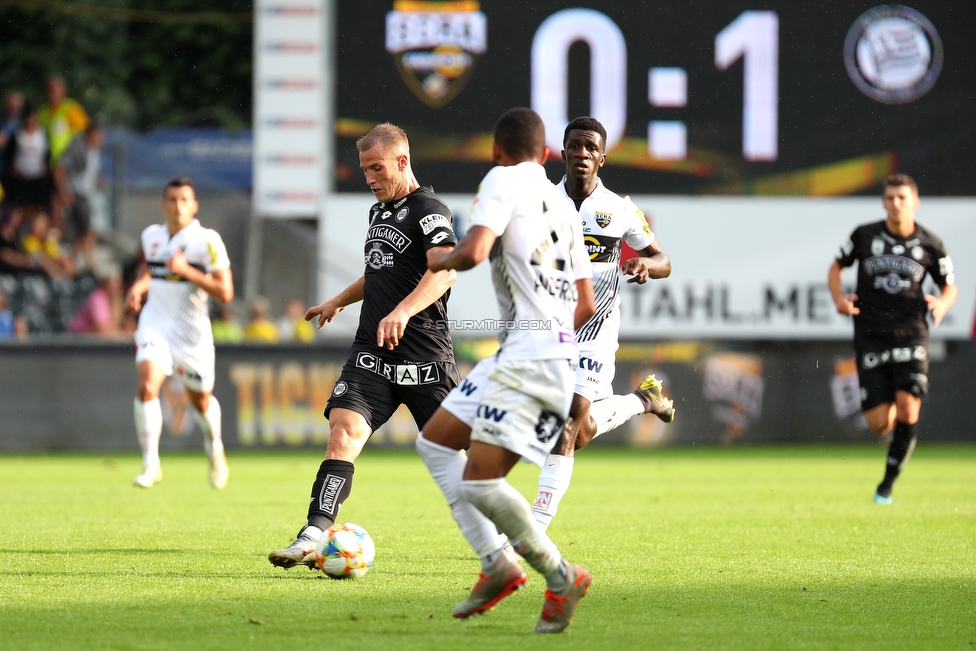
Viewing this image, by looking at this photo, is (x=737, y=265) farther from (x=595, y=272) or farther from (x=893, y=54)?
(x=595, y=272)

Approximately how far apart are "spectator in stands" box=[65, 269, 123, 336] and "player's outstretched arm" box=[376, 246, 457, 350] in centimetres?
1379

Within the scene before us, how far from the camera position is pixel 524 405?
5.06 metres

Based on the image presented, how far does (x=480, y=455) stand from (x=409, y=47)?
1552cm

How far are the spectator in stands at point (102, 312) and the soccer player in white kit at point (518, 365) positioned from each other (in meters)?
15.0

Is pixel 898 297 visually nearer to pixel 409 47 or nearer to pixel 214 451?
pixel 214 451

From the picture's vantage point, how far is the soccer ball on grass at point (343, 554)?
6.28m

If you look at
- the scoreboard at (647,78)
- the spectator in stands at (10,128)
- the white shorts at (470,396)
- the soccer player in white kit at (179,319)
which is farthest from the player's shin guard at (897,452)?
the spectator in stands at (10,128)

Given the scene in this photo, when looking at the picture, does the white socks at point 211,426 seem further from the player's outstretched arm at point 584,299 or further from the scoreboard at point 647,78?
the scoreboard at point 647,78

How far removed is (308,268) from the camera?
21.0m

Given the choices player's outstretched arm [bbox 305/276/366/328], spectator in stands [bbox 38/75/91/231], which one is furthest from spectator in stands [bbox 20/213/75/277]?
player's outstretched arm [bbox 305/276/366/328]

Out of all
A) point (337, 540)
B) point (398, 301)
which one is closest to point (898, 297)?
point (398, 301)

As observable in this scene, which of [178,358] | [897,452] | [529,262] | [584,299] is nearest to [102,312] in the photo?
[178,358]

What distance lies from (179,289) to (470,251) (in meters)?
6.78

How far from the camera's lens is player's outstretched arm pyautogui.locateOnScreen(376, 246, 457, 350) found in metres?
5.90
